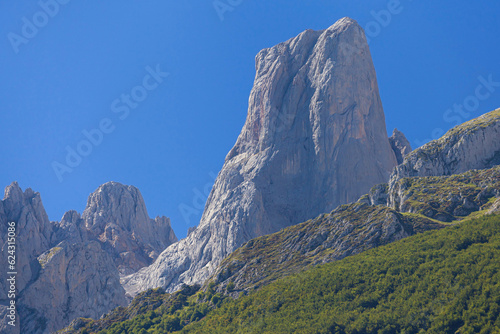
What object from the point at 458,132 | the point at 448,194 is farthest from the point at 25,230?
the point at 448,194

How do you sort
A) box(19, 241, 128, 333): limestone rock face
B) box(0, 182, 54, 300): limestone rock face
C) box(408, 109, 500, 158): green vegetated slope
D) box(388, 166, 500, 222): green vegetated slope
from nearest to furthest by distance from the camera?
box(388, 166, 500, 222): green vegetated slope → box(408, 109, 500, 158): green vegetated slope → box(19, 241, 128, 333): limestone rock face → box(0, 182, 54, 300): limestone rock face

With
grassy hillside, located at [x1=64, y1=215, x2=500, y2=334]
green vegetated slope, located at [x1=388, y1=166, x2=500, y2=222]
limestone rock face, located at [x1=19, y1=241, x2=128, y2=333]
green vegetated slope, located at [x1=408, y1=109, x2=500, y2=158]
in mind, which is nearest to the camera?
grassy hillside, located at [x1=64, y1=215, x2=500, y2=334]

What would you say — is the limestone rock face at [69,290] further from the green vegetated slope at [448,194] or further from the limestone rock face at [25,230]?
the green vegetated slope at [448,194]

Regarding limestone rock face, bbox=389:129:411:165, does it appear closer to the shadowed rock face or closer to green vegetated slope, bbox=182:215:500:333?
the shadowed rock face

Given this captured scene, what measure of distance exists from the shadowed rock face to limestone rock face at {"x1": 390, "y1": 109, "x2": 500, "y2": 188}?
1285 inches

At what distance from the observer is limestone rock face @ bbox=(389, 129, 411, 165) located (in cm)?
18399

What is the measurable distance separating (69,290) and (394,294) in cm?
10835

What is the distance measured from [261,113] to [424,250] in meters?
104

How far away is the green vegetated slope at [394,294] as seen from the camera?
7062 cm

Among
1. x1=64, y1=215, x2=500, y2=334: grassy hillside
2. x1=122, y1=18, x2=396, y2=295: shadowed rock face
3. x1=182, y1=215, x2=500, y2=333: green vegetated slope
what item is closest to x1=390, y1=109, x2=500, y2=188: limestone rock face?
x1=64, y1=215, x2=500, y2=334: grassy hillside

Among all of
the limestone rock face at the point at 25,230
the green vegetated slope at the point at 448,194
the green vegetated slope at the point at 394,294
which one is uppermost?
the limestone rock face at the point at 25,230

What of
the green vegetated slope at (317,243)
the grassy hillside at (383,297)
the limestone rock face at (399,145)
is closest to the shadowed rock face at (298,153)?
the limestone rock face at (399,145)

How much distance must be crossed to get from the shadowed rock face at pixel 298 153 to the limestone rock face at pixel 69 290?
14972mm

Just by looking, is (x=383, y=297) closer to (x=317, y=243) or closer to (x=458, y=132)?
(x=317, y=243)
